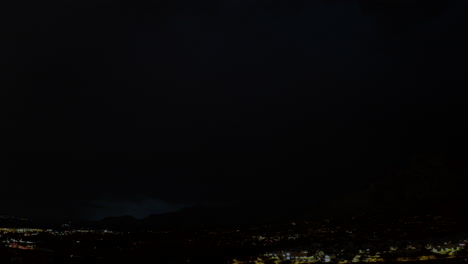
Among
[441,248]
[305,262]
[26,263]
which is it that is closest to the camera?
[26,263]

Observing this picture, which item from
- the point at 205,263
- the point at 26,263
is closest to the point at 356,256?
the point at 205,263

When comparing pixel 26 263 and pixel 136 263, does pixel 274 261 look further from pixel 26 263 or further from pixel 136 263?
pixel 26 263

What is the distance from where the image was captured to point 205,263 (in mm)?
65000

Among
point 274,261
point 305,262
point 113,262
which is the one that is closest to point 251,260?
point 274,261

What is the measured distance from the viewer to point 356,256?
60656 mm

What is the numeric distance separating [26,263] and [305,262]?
3163 cm

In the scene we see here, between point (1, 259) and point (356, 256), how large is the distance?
4146 cm

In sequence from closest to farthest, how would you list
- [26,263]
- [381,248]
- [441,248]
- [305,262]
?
1. [26,263]
2. [305,262]
3. [441,248]
4. [381,248]

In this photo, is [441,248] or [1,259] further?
[441,248]

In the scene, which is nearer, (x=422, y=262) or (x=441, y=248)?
(x=422, y=262)

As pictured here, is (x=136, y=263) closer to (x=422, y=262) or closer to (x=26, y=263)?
(x=26, y=263)

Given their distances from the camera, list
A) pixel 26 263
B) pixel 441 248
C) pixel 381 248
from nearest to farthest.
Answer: pixel 26 263 < pixel 441 248 < pixel 381 248

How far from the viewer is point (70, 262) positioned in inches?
2296

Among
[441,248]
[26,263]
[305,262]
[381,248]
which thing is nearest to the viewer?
[26,263]
